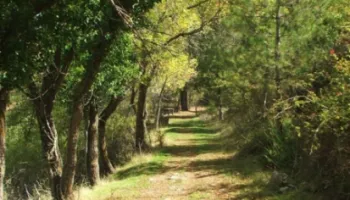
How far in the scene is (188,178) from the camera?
12984mm

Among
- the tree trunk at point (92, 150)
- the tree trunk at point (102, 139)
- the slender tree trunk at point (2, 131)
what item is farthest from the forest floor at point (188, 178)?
the slender tree trunk at point (2, 131)

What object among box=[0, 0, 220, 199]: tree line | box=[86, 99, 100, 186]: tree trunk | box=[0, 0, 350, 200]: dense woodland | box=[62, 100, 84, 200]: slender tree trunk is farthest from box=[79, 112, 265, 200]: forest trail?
box=[62, 100, 84, 200]: slender tree trunk

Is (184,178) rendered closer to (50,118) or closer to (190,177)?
(190,177)

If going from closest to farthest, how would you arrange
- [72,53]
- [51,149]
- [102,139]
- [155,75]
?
[72,53] < [51,149] < [102,139] < [155,75]

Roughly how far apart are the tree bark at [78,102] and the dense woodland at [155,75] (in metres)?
0.02

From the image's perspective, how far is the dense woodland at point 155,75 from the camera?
748cm

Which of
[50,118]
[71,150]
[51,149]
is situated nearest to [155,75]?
[50,118]

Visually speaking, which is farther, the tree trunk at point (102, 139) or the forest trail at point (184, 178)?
the tree trunk at point (102, 139)

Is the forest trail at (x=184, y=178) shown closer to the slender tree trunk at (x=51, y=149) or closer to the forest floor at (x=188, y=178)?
the forest floor at (x=188, y=178)

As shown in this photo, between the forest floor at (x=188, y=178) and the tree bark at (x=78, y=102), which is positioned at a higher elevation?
the tree bark at (x=78, y=102)

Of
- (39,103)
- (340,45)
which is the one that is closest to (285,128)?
(340,45)

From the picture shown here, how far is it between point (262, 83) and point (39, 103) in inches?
282

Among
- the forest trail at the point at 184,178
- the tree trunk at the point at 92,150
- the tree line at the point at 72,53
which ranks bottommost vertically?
the forest trail at the point at 184,178

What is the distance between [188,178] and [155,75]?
22.7 feet
